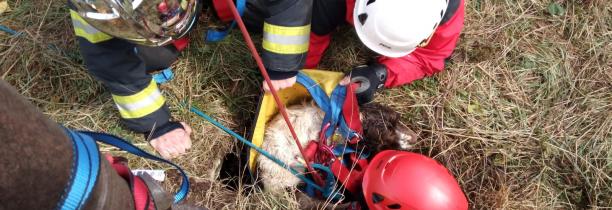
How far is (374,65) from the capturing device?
122 inches

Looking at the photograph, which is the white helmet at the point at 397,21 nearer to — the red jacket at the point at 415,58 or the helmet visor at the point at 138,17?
A: the red jacket at the point at 415,58

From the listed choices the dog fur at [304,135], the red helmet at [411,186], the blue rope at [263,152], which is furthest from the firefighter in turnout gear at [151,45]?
the red helmet at [411,186]

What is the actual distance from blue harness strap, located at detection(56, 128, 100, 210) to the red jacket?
2290 millimetres

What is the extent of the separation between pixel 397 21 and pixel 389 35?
0.11m

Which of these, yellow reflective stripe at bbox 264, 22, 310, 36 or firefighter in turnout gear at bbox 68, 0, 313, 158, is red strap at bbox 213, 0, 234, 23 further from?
yellow reflective stripe at bbox 264, 22, 310, 36

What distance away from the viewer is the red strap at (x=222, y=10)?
117 inches

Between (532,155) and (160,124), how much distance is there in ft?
7.66

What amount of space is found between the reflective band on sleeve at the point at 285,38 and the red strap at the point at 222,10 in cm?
57

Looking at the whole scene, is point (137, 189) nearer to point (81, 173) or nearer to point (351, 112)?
point (81, 173)

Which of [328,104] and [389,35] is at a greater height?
[389,35]

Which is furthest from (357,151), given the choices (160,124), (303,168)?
(160,124)

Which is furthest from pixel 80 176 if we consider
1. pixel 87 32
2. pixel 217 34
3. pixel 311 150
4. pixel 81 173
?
pixel 217 34

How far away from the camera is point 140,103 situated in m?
2.63

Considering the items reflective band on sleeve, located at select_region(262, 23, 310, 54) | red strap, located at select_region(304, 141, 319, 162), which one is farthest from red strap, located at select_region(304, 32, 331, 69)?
red strap, located at select_region(304, 141, 319, 162)
